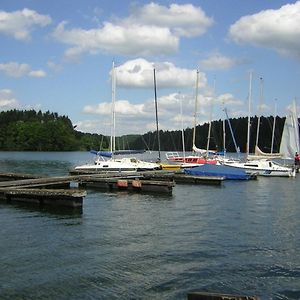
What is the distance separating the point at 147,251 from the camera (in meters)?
18.6

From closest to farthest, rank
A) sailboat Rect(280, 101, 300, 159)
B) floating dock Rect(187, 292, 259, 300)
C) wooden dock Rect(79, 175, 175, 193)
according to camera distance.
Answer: floating dock Rect(187, 292, 259, 300) → wooden dock Rect(79, 175, 175, 193) → sailboat Rect(280, 101, 300, 159)

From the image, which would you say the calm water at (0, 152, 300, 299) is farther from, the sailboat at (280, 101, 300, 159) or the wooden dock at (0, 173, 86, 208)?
the sailboat at (280, 101, 300, 159)

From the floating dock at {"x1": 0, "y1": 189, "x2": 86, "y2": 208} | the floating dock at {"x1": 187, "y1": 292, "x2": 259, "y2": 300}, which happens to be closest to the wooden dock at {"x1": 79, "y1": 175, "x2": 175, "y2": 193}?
the floating dock at {"x1": 0, "y1": 189, "x2": 86, "y2": 208}

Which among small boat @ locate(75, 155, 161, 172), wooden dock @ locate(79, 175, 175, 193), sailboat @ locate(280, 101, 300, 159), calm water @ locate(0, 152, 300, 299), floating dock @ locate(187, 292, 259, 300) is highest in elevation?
sailboat @ locate(280, 101, 300, 159)

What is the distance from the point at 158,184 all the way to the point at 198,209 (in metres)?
10.9

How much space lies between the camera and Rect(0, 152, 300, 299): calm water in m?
14.2

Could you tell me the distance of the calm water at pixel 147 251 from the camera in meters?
14.2

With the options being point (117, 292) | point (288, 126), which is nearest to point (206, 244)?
point (117, 292)

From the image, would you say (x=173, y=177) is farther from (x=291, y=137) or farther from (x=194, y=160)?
(x=291, y=137)

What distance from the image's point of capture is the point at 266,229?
23938mm

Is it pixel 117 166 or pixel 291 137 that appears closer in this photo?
pixel 117 166

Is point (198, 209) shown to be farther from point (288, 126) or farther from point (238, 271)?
point (288, 126)

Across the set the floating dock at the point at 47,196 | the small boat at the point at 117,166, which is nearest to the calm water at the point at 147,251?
the floating dock at the point at 47,196

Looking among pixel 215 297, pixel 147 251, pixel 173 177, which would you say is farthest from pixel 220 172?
pixel 215 297
